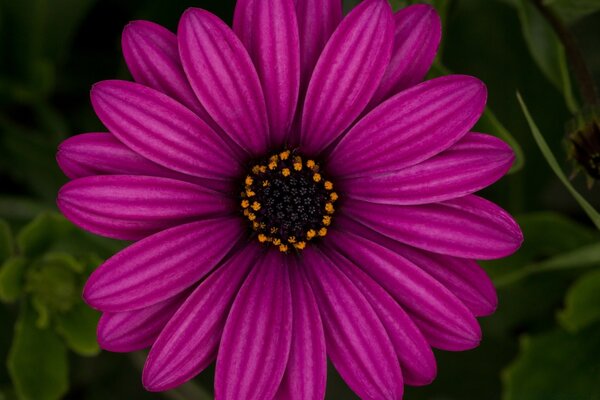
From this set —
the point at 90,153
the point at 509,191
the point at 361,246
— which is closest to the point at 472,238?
the point at 361,246

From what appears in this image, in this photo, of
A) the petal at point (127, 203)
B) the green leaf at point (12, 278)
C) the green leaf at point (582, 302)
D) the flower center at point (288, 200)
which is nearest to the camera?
the petal at point (127, 203)

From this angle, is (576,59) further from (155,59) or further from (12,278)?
(12,278)

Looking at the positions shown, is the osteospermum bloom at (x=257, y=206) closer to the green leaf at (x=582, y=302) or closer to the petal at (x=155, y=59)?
the petal at (x=155, y=59)

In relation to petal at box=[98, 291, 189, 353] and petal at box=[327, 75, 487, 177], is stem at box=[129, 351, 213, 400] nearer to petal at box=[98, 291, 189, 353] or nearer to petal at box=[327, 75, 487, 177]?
petal at box=[98, 291, 189, 353]

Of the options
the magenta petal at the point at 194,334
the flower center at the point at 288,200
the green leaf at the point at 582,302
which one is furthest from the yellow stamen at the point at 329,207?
the green leaf at the point at 582,302

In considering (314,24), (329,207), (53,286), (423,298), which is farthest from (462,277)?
(53,286)

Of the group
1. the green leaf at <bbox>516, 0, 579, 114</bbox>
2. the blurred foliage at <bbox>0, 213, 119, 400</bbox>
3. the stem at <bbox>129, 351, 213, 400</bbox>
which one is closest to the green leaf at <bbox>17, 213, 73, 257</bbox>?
the blurred foliage at <bbox>0, 213, 119, 400</bbox>
